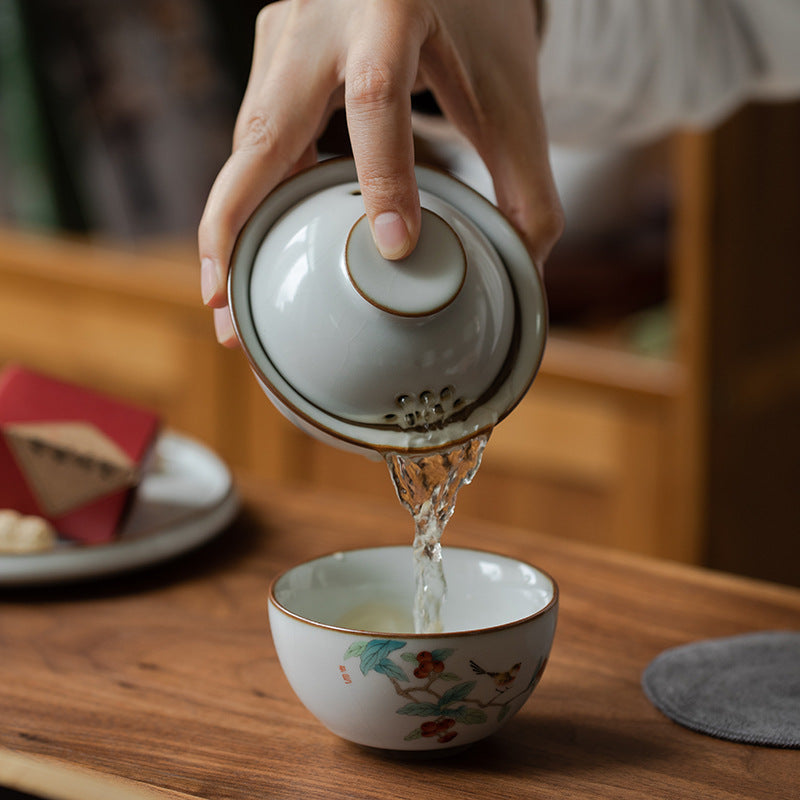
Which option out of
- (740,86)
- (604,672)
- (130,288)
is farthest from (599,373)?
(604,672)

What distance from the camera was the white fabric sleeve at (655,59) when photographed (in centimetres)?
111

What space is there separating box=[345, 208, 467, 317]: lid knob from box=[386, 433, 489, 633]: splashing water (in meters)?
0.08

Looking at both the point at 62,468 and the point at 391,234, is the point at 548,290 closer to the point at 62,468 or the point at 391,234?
the point at 62,468

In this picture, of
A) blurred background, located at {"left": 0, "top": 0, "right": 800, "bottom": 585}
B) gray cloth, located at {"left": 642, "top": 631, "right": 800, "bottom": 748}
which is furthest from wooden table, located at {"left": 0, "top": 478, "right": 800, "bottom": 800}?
blurred background, located at {"left": 0, "top": 0, "right": 800, "bottom": 585}

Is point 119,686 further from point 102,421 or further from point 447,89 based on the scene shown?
point 447,89

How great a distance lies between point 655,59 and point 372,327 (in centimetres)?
64

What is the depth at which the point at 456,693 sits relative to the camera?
600 mm

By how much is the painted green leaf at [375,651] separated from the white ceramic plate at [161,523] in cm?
32

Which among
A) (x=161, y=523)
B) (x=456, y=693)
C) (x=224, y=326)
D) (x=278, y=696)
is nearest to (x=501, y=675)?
(x=456, y=693)

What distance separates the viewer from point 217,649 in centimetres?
76

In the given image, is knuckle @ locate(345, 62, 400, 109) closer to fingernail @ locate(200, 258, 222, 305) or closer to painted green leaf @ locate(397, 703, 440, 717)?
fingernail @ locate(200, 258, 222, 305)

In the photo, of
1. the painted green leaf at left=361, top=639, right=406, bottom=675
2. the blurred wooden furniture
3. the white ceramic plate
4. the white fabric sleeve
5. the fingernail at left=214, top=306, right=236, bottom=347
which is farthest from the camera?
the blurred wooden furniture

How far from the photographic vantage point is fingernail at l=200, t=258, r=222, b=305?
685mm

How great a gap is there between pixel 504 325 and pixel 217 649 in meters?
0.29
